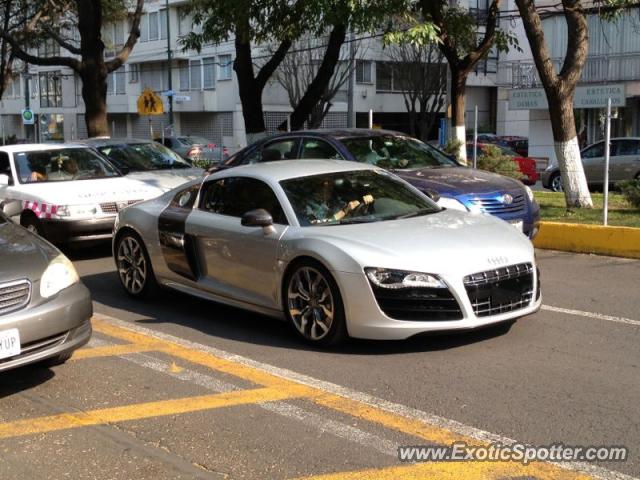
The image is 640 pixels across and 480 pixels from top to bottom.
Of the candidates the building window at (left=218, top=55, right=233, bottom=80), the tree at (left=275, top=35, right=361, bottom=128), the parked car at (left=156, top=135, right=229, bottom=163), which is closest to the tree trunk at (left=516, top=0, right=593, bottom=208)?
the parked car at (left=156, top=135, right=229, bottom=163)

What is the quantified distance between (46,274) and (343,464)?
240 centimetres

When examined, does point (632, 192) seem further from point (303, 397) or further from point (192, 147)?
→ point (192, 147)

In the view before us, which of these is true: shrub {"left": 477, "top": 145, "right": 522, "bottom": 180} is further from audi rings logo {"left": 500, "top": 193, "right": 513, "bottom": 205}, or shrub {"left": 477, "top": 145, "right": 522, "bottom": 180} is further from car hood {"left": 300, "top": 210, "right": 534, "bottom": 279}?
car hood {"left": 300, "top": 210, "right": 534, "bottom": 279}

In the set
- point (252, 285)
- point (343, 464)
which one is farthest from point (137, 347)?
point (343, 464)

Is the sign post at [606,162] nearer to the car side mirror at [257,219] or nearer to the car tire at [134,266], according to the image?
the car side mirror at [257,219]

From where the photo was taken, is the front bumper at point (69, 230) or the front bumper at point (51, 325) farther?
the front bumper at point (69, 230)

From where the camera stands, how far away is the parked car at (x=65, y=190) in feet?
34.4

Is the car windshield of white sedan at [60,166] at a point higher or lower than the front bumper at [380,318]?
higher

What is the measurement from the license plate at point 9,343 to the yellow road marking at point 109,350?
119 cm

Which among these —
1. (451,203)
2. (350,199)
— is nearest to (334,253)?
(350,199)

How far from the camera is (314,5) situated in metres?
13.0

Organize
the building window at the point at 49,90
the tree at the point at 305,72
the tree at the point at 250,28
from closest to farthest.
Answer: the tree at the point at 250,28 < the tree at the point at 305,72 < the building window at the point at 49,90

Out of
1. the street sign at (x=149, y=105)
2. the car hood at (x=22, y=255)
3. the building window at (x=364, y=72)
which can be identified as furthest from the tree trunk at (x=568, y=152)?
the building window at (x=364, y=72)

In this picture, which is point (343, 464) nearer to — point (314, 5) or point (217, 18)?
point (314, 5)
